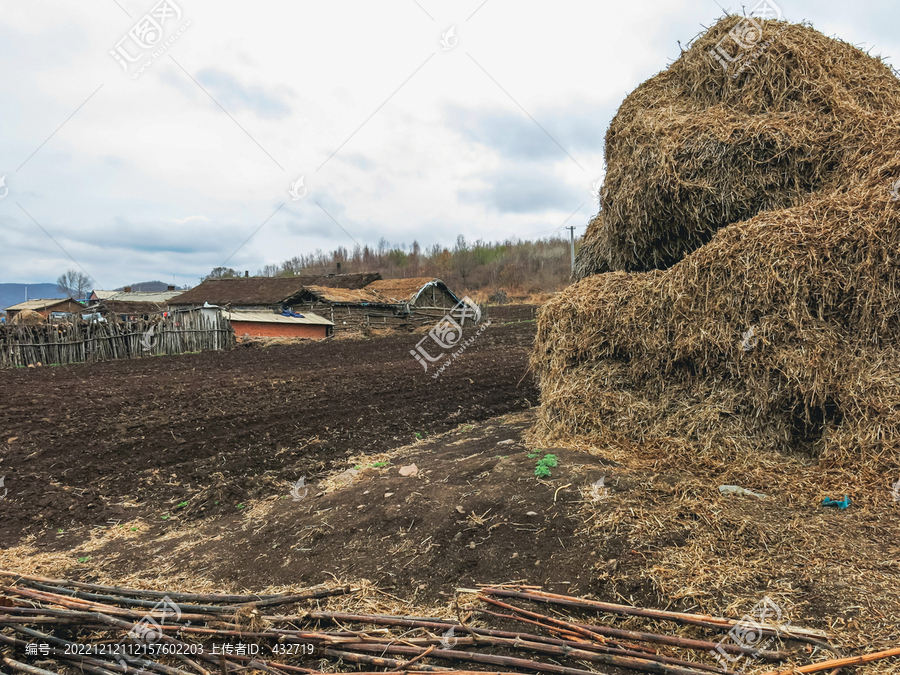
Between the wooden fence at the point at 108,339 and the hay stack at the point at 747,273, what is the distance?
1956 cm

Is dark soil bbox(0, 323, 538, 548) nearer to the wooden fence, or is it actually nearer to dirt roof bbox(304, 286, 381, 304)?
the wooden fence

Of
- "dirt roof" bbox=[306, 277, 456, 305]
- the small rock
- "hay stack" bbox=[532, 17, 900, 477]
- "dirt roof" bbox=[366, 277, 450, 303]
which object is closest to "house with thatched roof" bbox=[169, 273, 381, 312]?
"dirt roof" bbox=[306, 277, 456, 305]

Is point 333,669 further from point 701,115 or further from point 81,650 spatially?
point 701,115

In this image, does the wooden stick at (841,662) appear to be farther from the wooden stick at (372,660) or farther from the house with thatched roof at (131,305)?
the house with thatched roof at (131,305)

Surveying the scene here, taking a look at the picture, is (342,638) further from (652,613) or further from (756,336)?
(756,336)

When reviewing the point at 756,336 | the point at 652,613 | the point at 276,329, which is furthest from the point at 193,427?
the point at 276,329

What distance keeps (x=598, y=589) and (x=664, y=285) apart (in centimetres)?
351

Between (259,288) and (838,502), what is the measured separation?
38.2m

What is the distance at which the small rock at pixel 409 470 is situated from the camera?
5.45 m

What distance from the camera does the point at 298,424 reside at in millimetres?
8492

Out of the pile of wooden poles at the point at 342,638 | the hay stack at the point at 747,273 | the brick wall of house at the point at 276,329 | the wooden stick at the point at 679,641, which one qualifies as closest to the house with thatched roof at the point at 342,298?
the brick wall of house at the point at 276,329

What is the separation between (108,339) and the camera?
19281mm

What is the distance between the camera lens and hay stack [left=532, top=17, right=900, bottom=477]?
438 centimetres

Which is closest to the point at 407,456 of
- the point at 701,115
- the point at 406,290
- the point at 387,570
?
the point at 387,570
